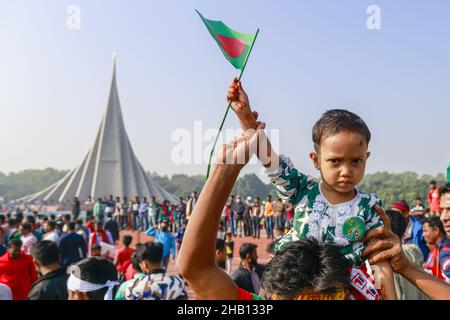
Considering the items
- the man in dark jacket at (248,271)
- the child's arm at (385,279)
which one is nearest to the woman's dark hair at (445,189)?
the child's arm at (385,279)

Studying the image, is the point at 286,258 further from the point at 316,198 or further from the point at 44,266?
the point at 44,266

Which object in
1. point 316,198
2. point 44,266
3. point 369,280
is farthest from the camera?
point 44,266

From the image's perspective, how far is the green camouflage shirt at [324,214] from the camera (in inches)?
64.4

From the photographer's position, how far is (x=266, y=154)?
61.7 inches

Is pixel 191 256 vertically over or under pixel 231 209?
over

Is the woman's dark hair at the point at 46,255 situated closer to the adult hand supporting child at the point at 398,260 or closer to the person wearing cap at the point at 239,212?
the adult hand supporting child at the point at 398,260

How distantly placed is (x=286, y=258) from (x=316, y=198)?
16.6 inches

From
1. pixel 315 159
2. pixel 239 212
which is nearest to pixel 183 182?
pixel 239 212

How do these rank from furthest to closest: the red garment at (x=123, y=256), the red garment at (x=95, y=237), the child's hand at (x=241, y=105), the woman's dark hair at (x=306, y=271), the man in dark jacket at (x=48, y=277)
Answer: the red garment at (x=95, y=237), the red garment at (x=123, y=256), the man in dark jacket at (x=48, y=277), the child's hand at (x=241, y=105), the woman's dark hair at (x=306, y=271)

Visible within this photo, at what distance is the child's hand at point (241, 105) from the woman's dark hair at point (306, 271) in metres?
0.38

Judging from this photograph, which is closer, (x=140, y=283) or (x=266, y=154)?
(x=266, y=154)

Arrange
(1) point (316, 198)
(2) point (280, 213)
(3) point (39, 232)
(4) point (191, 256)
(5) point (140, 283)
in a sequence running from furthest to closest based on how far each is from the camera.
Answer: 1. (2) point (280, 213)
2. (3) point (39, 232)
3. (5) point (140, 283)
4. (1) point (316, 198)
5. (4) point (191, 256)
